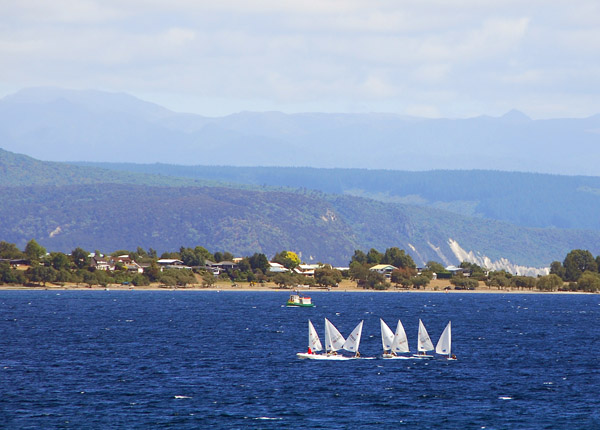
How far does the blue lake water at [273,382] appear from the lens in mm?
87500

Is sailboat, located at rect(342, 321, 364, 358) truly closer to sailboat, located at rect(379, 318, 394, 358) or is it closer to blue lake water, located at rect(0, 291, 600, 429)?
blue lake water, located at rect(0, 291, 600, 429)

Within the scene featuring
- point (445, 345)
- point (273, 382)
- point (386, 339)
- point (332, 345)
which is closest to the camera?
point (273, 382)

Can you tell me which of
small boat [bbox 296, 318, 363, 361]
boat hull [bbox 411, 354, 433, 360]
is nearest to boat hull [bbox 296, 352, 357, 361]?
small boat [bbox 296, 318, 363, 361]

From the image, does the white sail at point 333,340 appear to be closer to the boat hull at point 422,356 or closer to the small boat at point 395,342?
the small boat at point 395,342

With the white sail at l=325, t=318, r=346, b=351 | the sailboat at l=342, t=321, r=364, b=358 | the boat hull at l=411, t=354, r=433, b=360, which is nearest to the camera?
the sailboat at l=342, t=321, r=364, b=358

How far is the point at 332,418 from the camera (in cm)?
8750

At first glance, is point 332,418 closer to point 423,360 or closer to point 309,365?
point 309,365

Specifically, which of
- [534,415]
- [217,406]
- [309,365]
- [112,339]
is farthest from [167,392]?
[112,339]

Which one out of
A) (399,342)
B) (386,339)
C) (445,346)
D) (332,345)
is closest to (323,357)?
(332,345)

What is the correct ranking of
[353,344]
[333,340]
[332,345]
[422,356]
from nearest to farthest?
[353,344] → [332,345] → [333,340] → [422,356]

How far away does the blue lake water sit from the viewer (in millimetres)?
87500

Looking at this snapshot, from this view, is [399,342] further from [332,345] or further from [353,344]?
[332,345]

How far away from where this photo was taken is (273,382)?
4173 inches

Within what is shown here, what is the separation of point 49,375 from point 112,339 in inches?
1566
